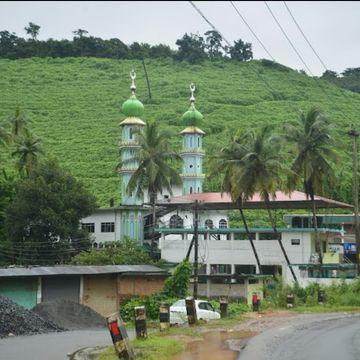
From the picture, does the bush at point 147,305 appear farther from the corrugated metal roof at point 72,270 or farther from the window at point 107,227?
the window at point 107,227

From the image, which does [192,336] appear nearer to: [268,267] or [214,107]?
[268,267]

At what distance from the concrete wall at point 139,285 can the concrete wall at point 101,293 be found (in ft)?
1.63

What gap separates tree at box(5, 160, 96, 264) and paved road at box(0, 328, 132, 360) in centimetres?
2368

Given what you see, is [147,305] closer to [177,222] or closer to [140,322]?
[140,322]

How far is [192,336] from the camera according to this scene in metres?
18.7

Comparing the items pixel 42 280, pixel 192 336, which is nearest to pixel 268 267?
pixel 42 280

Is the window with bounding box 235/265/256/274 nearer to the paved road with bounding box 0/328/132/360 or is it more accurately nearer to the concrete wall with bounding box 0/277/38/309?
the concrete wall with bounding box 0/277/38/309

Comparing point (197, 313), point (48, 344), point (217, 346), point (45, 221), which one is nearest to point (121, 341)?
point (217, 346)

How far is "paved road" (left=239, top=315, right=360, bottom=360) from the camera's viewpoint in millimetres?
15344

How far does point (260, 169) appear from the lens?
138 ft

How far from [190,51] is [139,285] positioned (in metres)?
125

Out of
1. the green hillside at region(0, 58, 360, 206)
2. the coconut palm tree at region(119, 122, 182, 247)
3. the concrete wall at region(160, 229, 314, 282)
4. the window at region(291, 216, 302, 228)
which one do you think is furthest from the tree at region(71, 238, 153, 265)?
the green hillside at region(0, 58, 360, 206)

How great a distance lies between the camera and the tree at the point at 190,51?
153625 millimetres

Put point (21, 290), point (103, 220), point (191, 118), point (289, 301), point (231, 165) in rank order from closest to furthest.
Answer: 1. point (289, 301)
2. point (21, 290)
3. point (231, 165)
4. point (103, 220)
5. point (191, 118)
